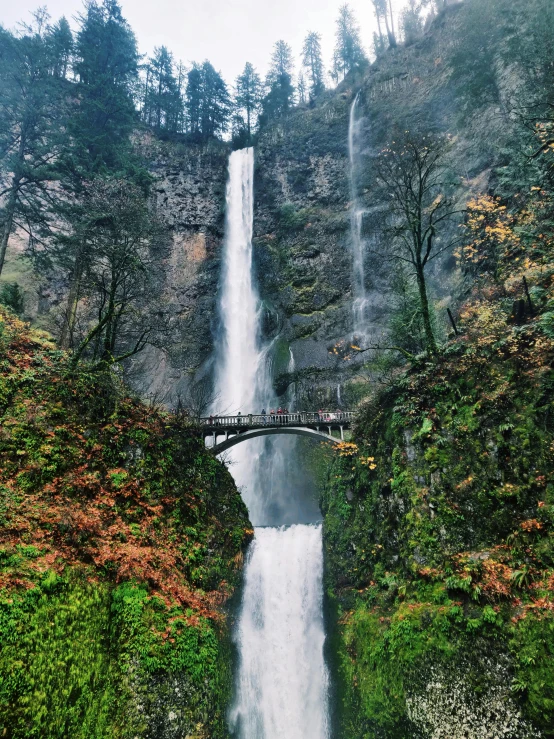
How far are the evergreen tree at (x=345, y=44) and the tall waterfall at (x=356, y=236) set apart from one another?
1341cm

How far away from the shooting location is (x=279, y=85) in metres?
47.9

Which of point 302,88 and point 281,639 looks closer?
point 281,639

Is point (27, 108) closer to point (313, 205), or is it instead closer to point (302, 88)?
point (313, 205)

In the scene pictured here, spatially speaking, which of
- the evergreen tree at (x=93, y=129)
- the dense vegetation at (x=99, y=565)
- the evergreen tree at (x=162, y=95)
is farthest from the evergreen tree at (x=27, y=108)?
the evergreen tree at (x=162, y=95)

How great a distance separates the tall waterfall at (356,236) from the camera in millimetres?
33562

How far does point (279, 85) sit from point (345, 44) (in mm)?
12006

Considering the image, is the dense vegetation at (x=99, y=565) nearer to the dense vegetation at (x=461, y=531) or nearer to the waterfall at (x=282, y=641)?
the waterfall at (x=282, y=641)

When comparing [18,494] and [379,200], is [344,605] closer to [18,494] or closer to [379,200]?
[18,494]

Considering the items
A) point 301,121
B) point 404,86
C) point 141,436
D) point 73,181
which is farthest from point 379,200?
point 141,436

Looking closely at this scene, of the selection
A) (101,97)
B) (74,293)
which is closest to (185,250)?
(101,97)

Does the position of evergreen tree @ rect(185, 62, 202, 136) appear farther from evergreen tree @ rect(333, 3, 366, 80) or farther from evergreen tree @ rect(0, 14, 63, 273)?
evergreen tree @ rect(0, 14, 63, 273)

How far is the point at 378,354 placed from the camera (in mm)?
29094

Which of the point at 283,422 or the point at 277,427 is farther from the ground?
the point at 283,422

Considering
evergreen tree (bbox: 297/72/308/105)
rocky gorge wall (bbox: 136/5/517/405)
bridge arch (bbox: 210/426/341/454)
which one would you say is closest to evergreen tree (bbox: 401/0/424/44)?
rocky gorge wall (bbox: 136/5/517/405)
